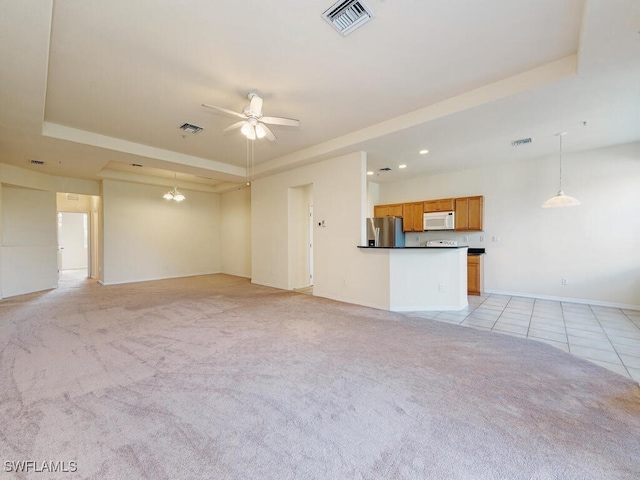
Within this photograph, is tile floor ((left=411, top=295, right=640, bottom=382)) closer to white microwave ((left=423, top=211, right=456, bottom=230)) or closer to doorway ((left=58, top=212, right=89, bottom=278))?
white microwave ((left=423, top=211, right=456, bottom=230))

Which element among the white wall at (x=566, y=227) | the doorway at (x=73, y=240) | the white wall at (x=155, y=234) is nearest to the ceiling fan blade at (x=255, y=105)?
the white wall at (x=566, y=227)

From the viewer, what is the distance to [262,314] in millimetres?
4223

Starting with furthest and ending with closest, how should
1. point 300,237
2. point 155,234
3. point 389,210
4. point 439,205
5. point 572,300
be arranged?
point 155,234 < point 389,210 < point 439,205 < point 300,237 < point 572,300

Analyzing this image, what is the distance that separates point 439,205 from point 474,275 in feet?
5.90

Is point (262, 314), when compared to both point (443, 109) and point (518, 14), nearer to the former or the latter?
point (443, 109)

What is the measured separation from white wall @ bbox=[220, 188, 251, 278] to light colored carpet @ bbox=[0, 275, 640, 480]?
15.9 ft

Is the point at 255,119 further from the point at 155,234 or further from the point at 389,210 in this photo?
the point at 155,234

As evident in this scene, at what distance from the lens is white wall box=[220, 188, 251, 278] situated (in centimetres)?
829

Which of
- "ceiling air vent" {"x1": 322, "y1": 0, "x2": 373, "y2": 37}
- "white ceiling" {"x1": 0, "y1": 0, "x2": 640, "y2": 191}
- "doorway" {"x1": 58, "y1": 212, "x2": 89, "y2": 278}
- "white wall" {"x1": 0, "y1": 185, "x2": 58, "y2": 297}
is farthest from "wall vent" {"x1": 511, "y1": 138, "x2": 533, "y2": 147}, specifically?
"doorway" {"x1": 58, "y1": 212, "x2": 89, "y2": 278}

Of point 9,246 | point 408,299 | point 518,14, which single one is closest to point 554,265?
point 408,299

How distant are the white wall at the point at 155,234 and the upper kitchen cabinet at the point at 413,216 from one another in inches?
244

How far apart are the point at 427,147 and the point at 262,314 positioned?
3.98m

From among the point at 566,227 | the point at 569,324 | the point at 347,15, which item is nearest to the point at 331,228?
the point at 347,15

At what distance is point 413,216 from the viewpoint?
6.88 m
